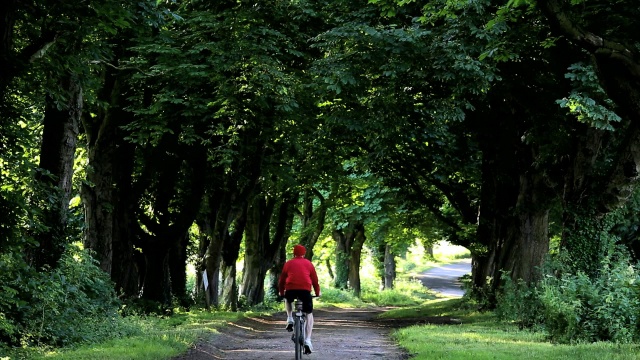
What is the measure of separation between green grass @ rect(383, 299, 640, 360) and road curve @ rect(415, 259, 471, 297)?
30.9 metres

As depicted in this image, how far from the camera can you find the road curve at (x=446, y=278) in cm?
6012

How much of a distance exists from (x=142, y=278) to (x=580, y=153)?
46.8ft

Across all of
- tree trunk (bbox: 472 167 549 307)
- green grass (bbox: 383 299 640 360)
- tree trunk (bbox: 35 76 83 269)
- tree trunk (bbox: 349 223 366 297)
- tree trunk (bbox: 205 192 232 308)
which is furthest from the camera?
tree trunk (bbox: 349 223 366 297)

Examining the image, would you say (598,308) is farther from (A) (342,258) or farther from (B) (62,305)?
(A) (342,258)

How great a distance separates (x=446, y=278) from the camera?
7400cm

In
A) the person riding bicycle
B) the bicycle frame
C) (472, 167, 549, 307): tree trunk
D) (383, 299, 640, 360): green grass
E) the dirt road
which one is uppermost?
(472, 167, 549, 307): tree trunk

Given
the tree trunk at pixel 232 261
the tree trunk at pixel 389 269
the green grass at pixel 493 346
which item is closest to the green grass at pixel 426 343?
the green grass at pixel 493 346

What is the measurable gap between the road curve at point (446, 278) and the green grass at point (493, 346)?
30.9 meters

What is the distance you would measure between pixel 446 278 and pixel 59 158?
6267 cm

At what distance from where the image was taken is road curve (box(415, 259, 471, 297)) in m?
60.1

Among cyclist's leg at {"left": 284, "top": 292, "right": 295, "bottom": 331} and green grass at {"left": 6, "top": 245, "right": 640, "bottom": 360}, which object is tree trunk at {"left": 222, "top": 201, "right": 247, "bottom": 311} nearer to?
green grass at {"left": 6, "top": 245, "right": 640, "bottom": 360}

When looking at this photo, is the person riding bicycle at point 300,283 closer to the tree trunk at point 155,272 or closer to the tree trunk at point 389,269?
the tree trunk at point 155,272

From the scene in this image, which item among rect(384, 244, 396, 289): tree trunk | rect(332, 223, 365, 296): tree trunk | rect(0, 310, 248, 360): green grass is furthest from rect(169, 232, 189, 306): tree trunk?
rect(384, 244, 396, 289): tree trunk

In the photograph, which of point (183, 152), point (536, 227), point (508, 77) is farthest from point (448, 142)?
point (183, 152)
